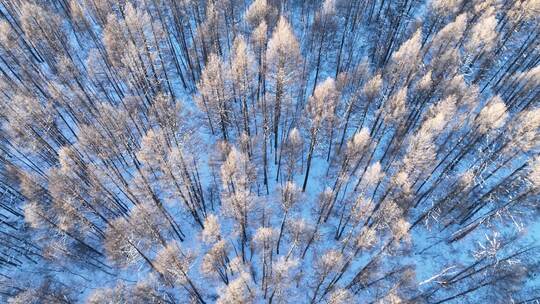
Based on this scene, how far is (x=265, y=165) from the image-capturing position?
55281 millimetres

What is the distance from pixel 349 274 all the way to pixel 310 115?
23.0 meters

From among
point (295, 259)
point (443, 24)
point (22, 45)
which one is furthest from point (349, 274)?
point (22, 45)

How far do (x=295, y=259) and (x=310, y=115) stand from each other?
20.6m

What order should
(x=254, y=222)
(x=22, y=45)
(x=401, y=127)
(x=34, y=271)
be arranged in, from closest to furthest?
(x=34, y=271)
(x=254, y=222)
(x=401, y=127)
(x=22, y=45)

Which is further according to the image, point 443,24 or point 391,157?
point 443,24

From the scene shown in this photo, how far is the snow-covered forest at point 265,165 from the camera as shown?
155 ft

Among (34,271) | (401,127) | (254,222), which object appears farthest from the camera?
(401,127)

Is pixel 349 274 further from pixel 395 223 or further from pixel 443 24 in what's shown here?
pixel 443 24

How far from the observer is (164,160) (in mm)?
48688

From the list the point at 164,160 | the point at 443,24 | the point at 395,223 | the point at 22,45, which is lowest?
the point at 395,223

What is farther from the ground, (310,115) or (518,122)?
(310,115)

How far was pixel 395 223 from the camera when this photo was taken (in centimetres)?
4806

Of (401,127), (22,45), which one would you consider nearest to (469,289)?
(401,127)

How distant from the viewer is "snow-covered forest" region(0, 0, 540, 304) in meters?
47.4
